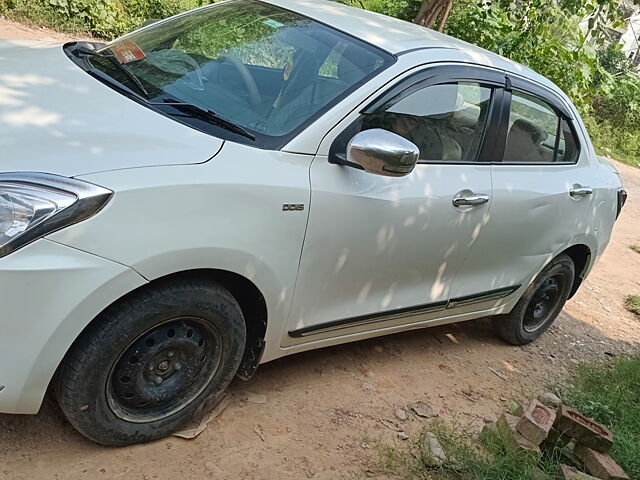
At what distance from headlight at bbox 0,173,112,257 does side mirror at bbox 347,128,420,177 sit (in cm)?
103

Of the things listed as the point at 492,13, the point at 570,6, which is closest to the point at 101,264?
the point at 570,6

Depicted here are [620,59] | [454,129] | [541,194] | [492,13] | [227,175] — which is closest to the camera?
[227,175]

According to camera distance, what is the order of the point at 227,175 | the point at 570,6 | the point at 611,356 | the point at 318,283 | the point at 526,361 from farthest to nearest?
the point at 570,6 → the point at 611,356 → the point at 526,361 → the point at 318,283 → the point at 227,175

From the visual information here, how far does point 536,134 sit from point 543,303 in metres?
1.32

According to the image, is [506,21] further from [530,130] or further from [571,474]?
[571,474]

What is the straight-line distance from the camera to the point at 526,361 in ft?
15.2

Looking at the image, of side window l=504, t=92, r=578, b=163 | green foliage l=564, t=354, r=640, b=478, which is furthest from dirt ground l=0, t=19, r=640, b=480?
side window l=504, t=92, r=578, b=163

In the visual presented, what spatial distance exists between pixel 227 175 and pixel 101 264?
578 mm

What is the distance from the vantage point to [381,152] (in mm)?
2707

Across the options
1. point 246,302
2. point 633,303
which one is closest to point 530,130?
point 246,302

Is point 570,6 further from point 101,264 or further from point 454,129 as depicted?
point 101,264

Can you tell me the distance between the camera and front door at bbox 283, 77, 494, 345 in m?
2.89

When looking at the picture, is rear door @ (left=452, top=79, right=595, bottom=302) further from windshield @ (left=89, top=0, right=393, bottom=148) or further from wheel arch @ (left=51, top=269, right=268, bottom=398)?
wheel arch @ (left=51, top=269, right=268, bottom=398)

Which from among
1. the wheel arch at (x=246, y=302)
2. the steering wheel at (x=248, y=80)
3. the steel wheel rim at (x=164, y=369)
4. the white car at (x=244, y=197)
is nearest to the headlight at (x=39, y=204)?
the white car at (x=244, y=197)
